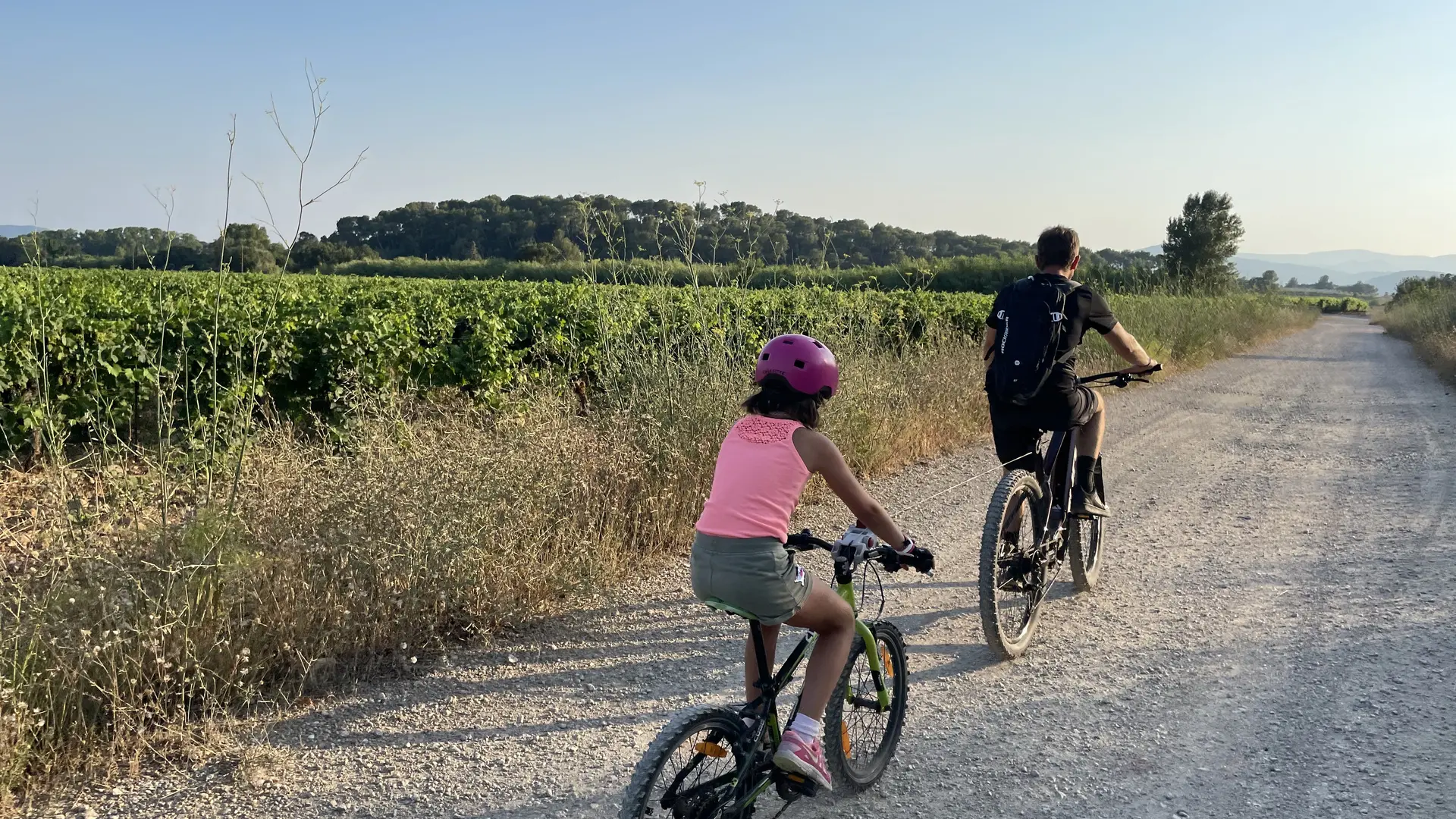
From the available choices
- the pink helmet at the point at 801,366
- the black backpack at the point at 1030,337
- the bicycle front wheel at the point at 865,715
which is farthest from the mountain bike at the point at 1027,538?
the pink helmet at the point at 801,366

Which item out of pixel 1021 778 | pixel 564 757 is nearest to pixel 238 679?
pixel 564 757

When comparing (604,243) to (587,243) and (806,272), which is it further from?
(806,272)

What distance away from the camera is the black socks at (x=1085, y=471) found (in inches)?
193

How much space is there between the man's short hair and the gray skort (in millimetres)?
2725

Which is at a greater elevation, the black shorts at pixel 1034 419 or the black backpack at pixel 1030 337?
the black backpack at pixel 1030 337

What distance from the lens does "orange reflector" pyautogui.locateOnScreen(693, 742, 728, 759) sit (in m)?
2.54

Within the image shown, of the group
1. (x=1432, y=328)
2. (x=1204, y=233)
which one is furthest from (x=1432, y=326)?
(x=1204, y=233)

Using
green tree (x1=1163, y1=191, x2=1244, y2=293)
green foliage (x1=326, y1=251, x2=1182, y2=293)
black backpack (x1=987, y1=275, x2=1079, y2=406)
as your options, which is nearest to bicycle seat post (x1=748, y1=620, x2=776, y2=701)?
black backpack (x1=987, y1=275, x2=1079, y2=406)

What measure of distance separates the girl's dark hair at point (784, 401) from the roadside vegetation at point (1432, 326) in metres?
19.8

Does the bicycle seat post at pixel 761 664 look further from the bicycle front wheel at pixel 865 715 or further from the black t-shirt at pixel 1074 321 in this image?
the black t-shirt at pixel 1074 321

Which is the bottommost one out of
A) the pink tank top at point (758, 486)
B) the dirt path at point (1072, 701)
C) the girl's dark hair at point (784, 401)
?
the dirt path at point (1072, 701)

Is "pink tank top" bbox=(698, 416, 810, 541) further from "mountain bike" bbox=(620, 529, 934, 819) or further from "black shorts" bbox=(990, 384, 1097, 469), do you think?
"black shorts" bbox=(990, 384, 1097, 469)

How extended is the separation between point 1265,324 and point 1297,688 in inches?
1273

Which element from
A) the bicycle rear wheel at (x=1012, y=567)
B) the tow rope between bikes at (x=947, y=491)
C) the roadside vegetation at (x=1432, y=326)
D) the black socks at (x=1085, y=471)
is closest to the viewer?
the bicycle rear wheel at (x=1012, y=567)
